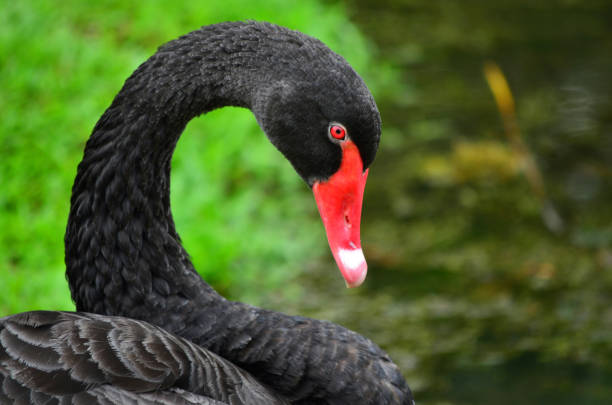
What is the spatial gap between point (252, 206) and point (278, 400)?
1.85 metres

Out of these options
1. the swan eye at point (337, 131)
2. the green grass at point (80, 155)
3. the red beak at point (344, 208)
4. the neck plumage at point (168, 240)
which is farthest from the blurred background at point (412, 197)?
the swan eye at point (337, 131)

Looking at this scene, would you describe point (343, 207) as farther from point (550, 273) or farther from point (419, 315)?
point (550, 273)

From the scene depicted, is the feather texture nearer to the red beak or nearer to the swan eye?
the red beak

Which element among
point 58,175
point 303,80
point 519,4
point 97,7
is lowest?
point 303,80

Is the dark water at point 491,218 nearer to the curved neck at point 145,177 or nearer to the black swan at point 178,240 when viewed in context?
the black swan at point 178,240

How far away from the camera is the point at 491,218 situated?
147 inches

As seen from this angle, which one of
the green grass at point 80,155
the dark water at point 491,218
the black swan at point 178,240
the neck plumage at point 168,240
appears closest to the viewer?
the black swan at point 178,240

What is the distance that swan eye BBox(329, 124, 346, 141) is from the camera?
1830 mm

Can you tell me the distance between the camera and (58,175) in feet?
11.2

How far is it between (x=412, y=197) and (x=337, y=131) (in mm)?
2103

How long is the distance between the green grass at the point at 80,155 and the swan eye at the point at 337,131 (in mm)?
1319

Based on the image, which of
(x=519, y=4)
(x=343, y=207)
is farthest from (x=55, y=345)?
(x=519, y=4)

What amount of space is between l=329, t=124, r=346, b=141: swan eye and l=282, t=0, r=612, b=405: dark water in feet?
3.75

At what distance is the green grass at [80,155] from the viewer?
10.1 ft
